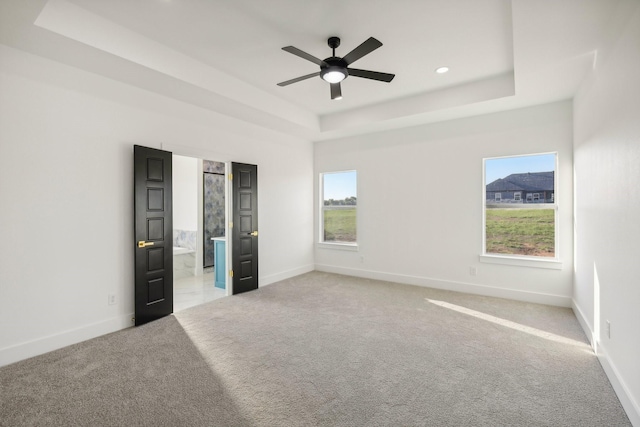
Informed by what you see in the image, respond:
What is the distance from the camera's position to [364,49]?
98.0 inches

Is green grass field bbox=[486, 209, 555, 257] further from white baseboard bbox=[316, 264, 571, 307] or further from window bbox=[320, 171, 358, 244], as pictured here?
window bbox=[320, 171, 358, 244]

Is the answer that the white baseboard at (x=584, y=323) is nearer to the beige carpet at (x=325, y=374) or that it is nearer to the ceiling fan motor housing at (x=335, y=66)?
the beige carpet at (x=325, y=374)

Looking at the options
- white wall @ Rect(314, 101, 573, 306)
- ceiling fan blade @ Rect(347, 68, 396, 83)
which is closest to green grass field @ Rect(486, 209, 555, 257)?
white wall @ Rect(314, 101, 573, 306)

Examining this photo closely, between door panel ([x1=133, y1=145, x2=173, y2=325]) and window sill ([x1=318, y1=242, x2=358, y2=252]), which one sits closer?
door panel ([x1=133, y1=145, x2=173, y2=325])

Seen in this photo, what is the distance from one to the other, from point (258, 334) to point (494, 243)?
4153 millimetres

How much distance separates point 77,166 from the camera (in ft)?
10.0

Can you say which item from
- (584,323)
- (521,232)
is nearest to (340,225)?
(521,232)

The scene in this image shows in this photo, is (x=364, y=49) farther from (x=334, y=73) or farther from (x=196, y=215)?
(x=196, y=215)

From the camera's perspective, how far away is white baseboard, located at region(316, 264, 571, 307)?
13.4 ft

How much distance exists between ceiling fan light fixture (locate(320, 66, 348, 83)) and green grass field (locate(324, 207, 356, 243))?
330cm

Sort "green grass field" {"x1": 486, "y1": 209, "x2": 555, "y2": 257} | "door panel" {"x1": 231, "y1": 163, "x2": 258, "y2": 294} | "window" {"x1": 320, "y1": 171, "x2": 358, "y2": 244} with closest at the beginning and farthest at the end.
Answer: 1. "green grass field" {"x1": 486, "y1": 209, "x2": 555, "y2": 257}
2. "door panel" {"x1": 231, "y1": 163, "x2": 258, "y2": 294}
3. "window" {"x1": 320, "y1": 171, "x2": 358, "y2": 244}

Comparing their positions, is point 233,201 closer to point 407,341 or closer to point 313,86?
point 313,86

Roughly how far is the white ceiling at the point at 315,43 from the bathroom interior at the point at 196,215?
7.89ft

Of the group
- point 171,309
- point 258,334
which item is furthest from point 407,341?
point 171,309
